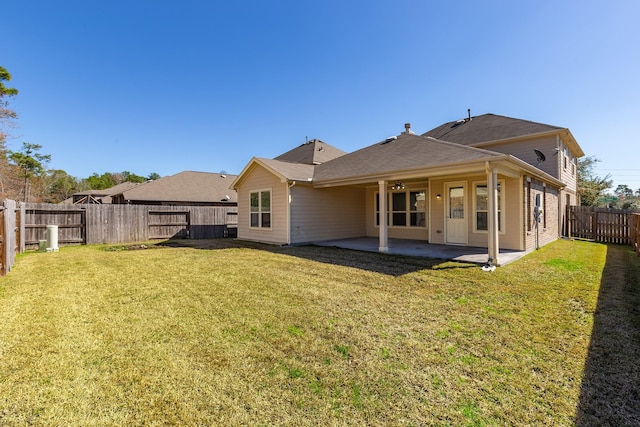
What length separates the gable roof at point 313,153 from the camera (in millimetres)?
17516

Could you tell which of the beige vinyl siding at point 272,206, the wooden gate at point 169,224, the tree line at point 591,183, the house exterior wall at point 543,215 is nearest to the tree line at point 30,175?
the wooden gate at point 169,224

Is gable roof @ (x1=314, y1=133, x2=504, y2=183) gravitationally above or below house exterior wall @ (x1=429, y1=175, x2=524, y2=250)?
above

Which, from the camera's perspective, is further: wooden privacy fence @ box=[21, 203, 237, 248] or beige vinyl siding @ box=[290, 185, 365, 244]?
wooden privacy fence @ box=[21, 203, 237, 248]

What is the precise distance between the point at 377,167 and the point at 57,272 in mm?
8931

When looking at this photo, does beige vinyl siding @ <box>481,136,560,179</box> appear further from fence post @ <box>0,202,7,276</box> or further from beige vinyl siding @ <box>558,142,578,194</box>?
fence post @ <box>0,202,7,276</box>

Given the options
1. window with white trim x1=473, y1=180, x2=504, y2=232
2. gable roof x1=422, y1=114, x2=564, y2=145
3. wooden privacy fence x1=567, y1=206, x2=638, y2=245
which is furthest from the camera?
gable roof x1=422, y1=114, x2=564, y2=145

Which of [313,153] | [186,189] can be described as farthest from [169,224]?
[313,153]

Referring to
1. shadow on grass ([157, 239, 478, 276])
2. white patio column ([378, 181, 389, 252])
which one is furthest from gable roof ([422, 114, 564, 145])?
shadow on grass ([157, 239, 478, 276])

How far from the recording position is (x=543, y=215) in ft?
34.5

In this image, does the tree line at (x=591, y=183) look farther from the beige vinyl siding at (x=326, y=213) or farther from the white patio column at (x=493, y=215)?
the white patio column at (x=493, y=215)

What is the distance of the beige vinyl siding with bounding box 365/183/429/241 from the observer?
37.2 feet

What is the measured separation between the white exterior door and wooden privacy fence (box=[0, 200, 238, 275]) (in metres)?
11.2

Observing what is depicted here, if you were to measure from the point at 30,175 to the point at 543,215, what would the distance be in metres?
47.1

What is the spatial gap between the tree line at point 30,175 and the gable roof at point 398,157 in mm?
20688
